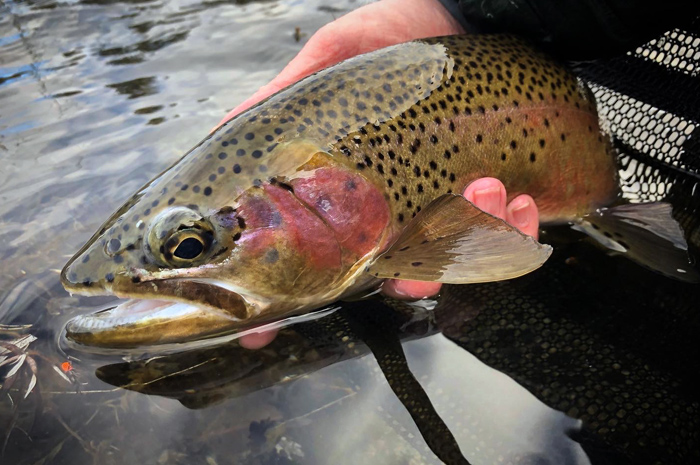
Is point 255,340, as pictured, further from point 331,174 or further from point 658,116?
point 658,116

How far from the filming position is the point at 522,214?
2707 millimetres

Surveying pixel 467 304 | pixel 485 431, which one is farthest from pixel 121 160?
pixel 485 431

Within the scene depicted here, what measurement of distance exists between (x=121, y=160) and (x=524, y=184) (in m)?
3.01

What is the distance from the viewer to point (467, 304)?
247 cm

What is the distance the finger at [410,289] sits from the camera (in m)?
2.50

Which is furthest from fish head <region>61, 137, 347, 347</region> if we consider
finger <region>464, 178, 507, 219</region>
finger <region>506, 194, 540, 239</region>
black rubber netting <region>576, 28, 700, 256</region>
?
black rubber netting <region>576, 28, 700, 256</region>

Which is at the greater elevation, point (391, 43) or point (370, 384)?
point (391, 43)

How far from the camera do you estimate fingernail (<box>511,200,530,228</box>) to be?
2.70m

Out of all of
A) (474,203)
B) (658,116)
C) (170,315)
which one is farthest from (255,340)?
(658,116)

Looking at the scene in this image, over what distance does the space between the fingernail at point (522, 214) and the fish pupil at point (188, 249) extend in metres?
1.55

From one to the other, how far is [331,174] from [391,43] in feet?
4.87

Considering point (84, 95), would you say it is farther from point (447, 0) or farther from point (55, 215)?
point (447, 0)

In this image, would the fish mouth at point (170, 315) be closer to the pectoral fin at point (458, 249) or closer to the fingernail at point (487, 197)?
the pectoral fin at point (458, 249)

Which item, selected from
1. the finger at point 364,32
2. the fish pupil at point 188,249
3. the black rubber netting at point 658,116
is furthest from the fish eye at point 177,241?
the black rubber netting at point 658,116
